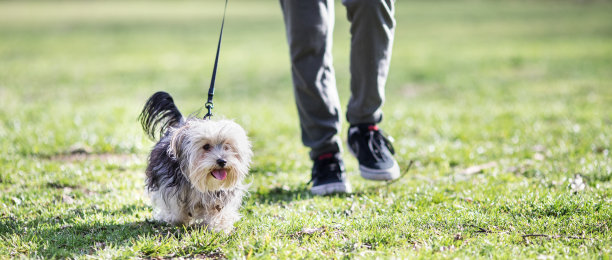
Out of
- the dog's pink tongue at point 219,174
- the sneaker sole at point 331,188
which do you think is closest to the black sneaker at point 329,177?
the sneaker sole at point 331,188

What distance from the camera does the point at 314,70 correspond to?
4.62 m

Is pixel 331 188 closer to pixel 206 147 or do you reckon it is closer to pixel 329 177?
pixel 329 177

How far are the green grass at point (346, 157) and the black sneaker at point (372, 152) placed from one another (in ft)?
0.59

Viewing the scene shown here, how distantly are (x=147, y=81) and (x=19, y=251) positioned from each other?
367 inches

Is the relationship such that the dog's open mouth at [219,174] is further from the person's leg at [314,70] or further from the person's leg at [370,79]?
the person's leg at [370,79]

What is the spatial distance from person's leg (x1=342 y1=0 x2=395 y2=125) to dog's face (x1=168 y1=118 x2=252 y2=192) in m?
1.35

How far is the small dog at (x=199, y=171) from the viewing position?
3.73 metres

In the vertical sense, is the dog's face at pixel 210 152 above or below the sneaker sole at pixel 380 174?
above

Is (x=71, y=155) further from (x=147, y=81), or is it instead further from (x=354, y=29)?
(x=147, y=81)

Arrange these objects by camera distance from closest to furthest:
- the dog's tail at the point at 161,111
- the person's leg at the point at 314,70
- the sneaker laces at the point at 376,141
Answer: the dog's tail at the point at 161,111 → the person's leg at the point at 314,70 → the sneaker laces at the point at 376,141

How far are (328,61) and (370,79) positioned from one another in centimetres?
39

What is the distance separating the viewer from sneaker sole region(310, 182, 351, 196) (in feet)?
15.7

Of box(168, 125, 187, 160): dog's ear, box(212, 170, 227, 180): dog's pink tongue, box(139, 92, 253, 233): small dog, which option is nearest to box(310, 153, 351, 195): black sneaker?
box(139, 92, 253, 233): small dog

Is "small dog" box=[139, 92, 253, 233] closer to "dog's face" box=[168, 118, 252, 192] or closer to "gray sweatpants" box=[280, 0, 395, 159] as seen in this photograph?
"dog's face" box=[168, 118, 252, 192]
